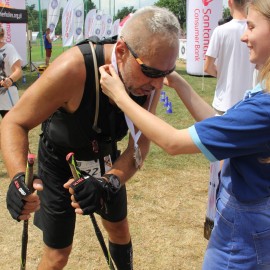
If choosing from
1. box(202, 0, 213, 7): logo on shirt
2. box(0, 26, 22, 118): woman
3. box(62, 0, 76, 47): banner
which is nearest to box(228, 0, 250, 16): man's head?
box(0, 26, 22, 118): woman

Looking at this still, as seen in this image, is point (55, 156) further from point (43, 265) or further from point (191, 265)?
point (191, 265)

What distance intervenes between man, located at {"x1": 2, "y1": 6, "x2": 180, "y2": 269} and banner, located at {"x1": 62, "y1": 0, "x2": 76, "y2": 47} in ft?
56.0

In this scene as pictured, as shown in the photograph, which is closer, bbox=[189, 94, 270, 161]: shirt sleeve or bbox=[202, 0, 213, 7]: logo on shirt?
bbox=[189, 94, 270, 161]: shirt sleeve

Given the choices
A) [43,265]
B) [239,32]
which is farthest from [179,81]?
[239,32]

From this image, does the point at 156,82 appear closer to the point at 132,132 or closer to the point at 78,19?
the point at 132,132

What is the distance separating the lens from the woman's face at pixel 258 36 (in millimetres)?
1507

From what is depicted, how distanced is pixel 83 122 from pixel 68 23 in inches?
695

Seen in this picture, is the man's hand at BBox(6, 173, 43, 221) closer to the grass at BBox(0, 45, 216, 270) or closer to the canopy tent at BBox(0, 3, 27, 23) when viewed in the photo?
the grass at BBox(0, 45, 216, 270)

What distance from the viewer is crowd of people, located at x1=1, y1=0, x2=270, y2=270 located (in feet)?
4.96

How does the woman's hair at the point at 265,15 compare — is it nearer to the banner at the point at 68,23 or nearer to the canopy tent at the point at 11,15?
the canopy tent at the point at 11,15

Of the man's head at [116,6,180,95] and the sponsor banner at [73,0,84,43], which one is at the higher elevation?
the man's head at [116,6,180,95]

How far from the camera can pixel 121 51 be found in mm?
1860

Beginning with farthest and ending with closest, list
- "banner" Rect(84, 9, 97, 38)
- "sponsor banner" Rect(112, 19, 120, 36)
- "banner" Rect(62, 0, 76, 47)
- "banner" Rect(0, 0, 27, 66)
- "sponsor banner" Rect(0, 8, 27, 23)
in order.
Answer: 1. "sponsor banner" Rect(112, 19, 120, 36)
2. "banner" Rect(84, 9, 97, 38)
3. "banner" Rect(62, 0, 76, 47)
4. "banner" Rect(0, 0, 27, 66)
5. "sponsor banner" Rect(0, 8, 27, 23)

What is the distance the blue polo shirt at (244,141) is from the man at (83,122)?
19.2 inches
